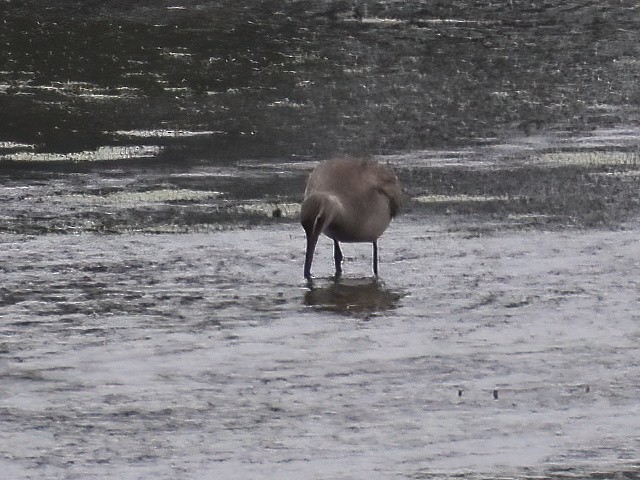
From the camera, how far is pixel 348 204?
329 inches

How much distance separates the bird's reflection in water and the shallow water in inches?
0.7

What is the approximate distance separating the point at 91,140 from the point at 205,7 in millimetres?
3857

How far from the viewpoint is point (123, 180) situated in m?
10.3

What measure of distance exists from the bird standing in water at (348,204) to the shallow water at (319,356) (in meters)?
0.18

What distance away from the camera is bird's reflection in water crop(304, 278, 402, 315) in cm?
757

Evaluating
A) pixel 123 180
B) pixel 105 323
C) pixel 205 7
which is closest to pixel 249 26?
pixel 205 7

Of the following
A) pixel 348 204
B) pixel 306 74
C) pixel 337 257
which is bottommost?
pixel 337 257

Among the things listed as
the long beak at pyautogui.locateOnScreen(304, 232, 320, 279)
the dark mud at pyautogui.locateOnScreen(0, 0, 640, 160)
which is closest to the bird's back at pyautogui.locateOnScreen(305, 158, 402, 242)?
the long beak at pyautogui.locateOnScreen(304, 232, 320, 279)

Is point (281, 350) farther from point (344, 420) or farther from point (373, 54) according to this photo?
point (373, 54)

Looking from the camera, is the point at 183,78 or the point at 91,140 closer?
the point at 91,140

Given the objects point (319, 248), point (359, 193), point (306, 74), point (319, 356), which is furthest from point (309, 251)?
point (306, 74)

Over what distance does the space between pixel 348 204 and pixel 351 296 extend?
0.69m

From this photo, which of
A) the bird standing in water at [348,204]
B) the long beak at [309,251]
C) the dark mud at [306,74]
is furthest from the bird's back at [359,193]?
the dark mud at [306,74]

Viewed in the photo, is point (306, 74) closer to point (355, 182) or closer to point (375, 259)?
point (355, 182)
